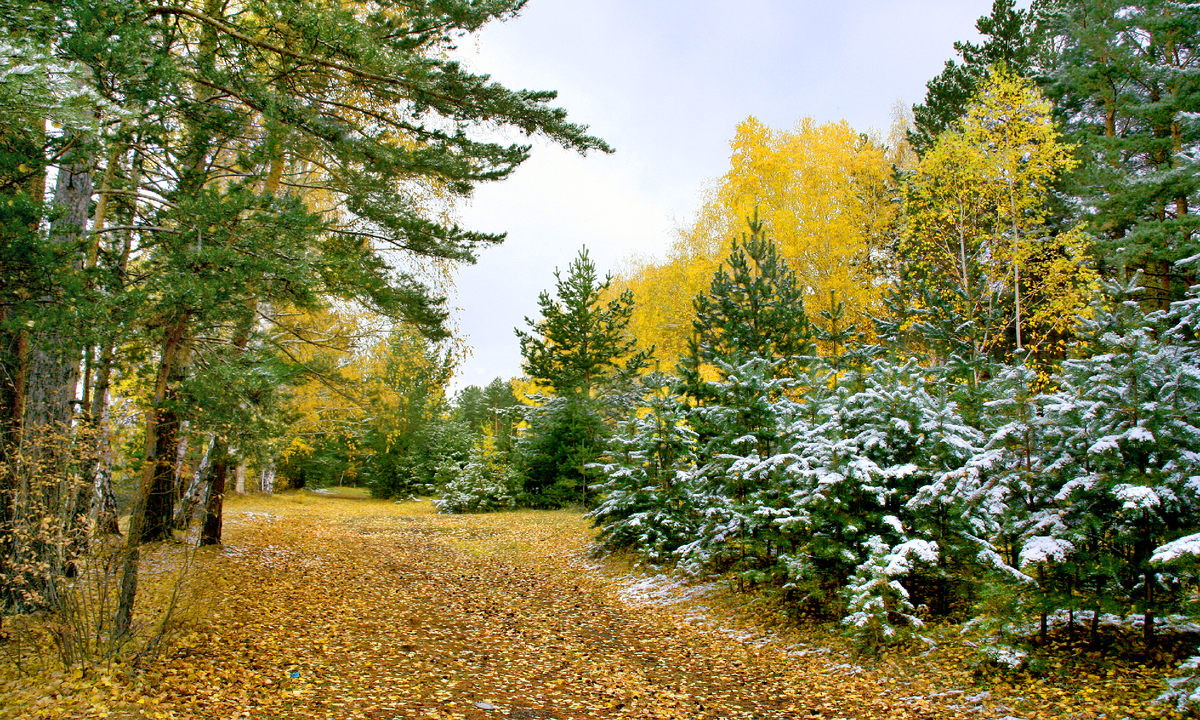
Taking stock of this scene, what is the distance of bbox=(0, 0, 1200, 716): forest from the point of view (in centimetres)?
406

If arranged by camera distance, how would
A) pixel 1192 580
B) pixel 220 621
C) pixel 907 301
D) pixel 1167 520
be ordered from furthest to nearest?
1. pixel 907 301
2. pixel 220 621
3. pixel 1167 520
4. pixel 1192 580

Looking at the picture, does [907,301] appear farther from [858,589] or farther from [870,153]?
[858,589]

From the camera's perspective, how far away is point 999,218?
12.3 m

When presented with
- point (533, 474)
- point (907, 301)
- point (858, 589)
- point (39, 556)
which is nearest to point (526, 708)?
point (858, 589)

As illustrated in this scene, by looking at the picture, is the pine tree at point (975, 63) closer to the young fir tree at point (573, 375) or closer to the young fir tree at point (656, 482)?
the young fir tree at point (573, 375)

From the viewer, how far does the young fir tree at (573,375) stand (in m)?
16.8

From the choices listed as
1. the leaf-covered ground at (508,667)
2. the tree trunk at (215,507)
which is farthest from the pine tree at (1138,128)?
the tree trunk at (215,507)

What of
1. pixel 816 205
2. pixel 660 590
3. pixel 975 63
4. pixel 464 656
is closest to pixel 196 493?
pixel 464 656

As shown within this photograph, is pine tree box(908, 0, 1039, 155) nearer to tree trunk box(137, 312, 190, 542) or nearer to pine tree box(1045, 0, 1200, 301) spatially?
pine tree box(1045, 0, 1200, 301)

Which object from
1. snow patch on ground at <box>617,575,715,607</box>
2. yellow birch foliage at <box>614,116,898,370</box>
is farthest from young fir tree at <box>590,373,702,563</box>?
yellow birch foliage at <box>614,116,898,370</box>

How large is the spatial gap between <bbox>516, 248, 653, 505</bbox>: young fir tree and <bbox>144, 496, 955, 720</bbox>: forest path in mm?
7703

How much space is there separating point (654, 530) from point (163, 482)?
21.5ft

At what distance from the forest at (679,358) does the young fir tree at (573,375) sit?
5.10m

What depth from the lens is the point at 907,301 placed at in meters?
13.5
